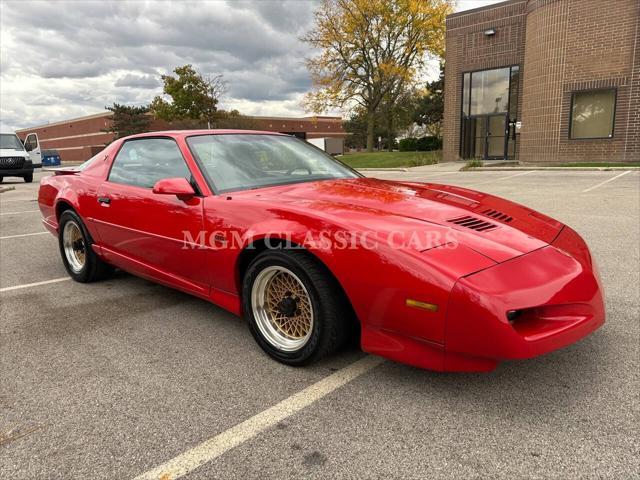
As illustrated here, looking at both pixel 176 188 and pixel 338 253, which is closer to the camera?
pixel 338 253

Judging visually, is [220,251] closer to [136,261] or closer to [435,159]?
[136,261]


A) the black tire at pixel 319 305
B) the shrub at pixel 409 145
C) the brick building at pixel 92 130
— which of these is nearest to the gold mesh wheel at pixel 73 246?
the black tire at pixel 319 305

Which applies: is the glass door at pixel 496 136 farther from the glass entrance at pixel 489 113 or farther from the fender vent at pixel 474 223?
the fender vent at pixel 474 223

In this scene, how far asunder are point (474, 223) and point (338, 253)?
0.79m

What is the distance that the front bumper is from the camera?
6.27 ft

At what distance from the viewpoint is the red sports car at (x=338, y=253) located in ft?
6.53

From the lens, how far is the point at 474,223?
8.11 feet

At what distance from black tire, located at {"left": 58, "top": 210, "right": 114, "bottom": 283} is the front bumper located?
3.40 meters

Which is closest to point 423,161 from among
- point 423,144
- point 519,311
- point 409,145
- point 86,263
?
point 423,144

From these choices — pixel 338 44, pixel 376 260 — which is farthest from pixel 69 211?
pixel 338 44

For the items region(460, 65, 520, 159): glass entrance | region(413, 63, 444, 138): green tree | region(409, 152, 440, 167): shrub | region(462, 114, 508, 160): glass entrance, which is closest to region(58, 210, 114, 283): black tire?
region(409, 152, 440, 167): shrub

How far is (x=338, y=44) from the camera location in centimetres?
3266

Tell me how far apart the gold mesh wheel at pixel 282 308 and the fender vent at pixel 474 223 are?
89cm

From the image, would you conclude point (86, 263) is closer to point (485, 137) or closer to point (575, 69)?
point (575, 69)
